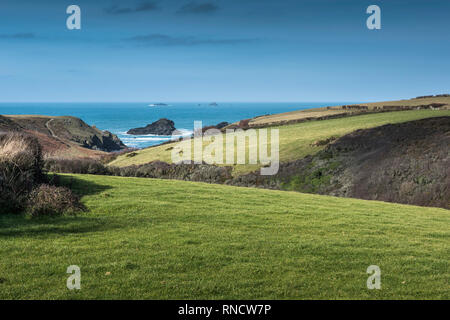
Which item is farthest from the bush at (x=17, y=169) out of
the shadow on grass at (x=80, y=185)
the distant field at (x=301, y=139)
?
the distant field at (x=301, y=139)

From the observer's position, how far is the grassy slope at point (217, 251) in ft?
30.9

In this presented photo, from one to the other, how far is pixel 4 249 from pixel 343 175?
28.1 m

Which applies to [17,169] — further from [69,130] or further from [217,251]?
[69,130]

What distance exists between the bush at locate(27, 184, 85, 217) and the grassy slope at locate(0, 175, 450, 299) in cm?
59

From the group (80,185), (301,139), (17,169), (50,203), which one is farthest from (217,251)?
(301,139)

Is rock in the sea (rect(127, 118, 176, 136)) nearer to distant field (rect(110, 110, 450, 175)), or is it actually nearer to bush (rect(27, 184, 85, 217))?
distant field (rect(110, 110, 450, 175))

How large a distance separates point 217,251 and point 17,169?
10053 mm

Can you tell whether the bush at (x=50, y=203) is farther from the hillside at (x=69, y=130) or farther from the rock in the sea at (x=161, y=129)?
the rock in the sea at (x=161, y=129)

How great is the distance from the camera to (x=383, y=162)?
32.6m

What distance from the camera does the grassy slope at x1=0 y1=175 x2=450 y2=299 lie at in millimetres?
9422

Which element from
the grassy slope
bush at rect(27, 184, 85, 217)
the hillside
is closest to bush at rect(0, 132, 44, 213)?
bush at rect(27, 184, 85, 217)

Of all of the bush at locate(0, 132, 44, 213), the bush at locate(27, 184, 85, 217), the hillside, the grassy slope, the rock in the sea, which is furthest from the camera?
the rock in the sea

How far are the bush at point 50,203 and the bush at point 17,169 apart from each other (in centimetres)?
49
